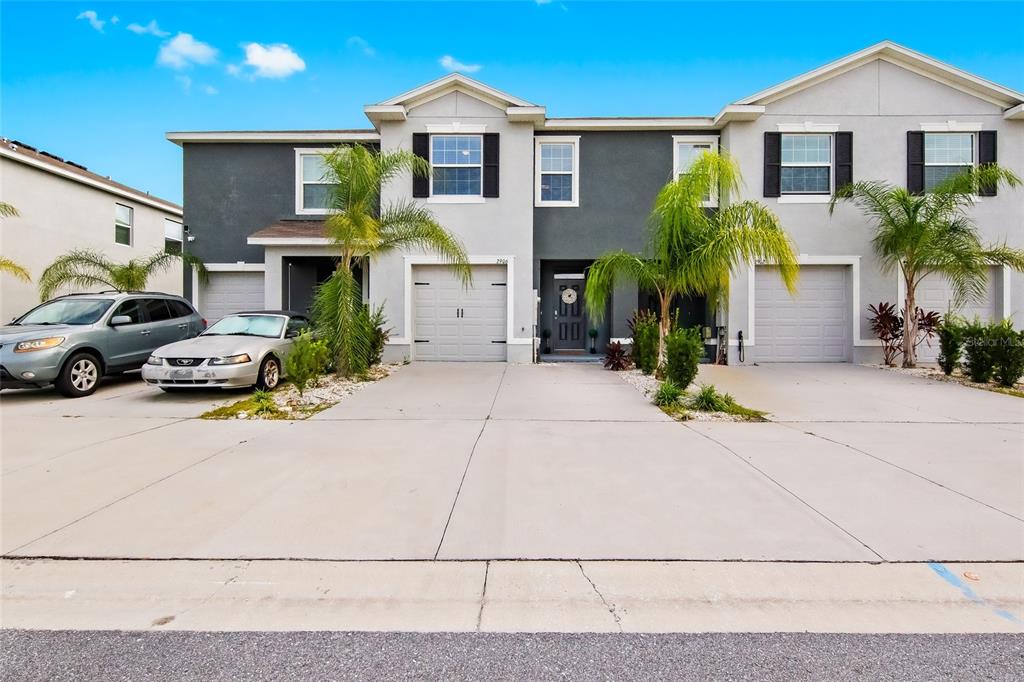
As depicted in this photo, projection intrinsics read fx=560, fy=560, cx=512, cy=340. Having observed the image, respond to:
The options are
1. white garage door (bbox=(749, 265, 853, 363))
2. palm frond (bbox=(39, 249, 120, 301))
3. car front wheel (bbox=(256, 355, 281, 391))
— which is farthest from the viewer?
palm frond (bbox=(39, 249, 120, 301))

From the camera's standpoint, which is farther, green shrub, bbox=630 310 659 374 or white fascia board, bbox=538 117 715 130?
white fascia board, bbox=538 117 715 130

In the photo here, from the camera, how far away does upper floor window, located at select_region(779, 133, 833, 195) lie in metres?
14.2

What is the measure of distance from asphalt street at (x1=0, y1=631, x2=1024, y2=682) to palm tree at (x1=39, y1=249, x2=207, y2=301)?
14.9 m

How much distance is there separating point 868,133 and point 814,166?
1536 mm

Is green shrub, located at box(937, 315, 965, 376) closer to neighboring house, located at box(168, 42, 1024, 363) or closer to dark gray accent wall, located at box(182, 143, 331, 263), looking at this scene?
neighboring house, located at box(168, 42, 1024, 363)

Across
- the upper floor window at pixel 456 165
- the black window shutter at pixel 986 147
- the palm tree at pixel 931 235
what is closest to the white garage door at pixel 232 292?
the upper floor window at pixel 456 165

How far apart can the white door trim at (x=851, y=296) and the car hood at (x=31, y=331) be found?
14.1 meters

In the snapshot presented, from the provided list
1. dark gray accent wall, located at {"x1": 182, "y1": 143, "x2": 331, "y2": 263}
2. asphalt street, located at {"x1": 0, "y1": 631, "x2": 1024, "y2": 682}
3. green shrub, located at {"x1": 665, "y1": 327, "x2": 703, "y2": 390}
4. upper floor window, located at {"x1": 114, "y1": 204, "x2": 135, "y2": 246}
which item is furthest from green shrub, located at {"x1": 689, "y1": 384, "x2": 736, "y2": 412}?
upper floor window, located at {"x1": 114, "y1": 204, "x2": 135, "y2": 246}

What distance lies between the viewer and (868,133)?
14.1 m

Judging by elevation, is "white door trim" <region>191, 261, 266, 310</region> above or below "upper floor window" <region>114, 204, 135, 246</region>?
below

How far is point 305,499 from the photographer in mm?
4688

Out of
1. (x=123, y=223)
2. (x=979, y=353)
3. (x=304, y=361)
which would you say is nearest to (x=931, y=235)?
(x=979, y=353)

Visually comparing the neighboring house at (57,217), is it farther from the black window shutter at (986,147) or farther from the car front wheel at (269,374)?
the black window shutter at (986,147)

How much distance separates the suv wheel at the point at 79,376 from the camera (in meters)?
9.36
